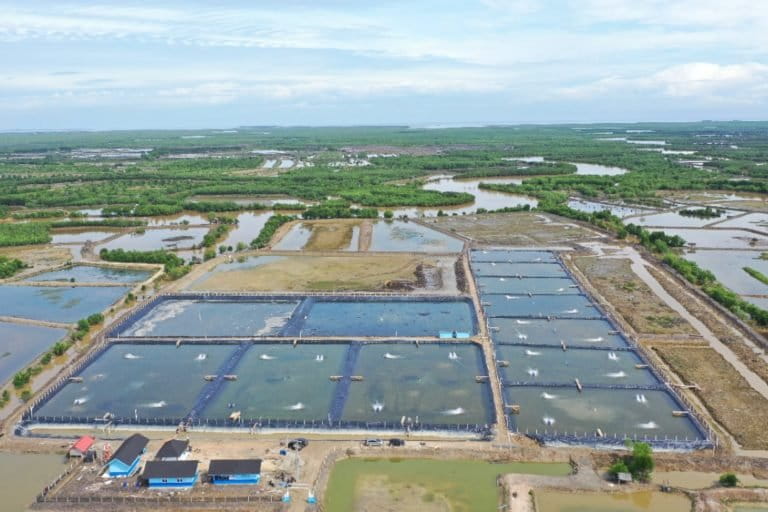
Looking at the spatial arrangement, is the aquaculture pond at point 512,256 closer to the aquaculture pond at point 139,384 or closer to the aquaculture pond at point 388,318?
the aquaculture pond at point 388,318

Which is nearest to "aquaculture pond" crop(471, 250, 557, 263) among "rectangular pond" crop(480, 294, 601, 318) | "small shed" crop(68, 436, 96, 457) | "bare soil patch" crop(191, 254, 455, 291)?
"bare soil patch" crop(191, 254, 455, 291)

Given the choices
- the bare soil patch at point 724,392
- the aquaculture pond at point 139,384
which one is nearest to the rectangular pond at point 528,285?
the bare soil patch at point 724,392

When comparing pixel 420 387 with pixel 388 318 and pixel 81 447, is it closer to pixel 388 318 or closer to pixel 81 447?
pixel 388 318

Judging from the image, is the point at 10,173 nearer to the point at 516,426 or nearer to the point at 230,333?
the point at 230,333

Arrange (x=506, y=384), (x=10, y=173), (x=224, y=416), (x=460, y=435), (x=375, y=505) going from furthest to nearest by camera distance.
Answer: (x=10, y=173) → (x=506, y=384) → (x=224, y=416) → (x=460, y=435) → (x=375, y=505)

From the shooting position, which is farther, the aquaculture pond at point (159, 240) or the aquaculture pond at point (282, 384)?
the aquaculture pond at point (159, 240)

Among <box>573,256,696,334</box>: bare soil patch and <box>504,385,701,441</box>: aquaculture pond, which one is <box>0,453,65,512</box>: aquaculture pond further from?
<box>573,256,696,334</box>: bare soil patch

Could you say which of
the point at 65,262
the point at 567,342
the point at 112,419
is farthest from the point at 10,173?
the point at 567,342
